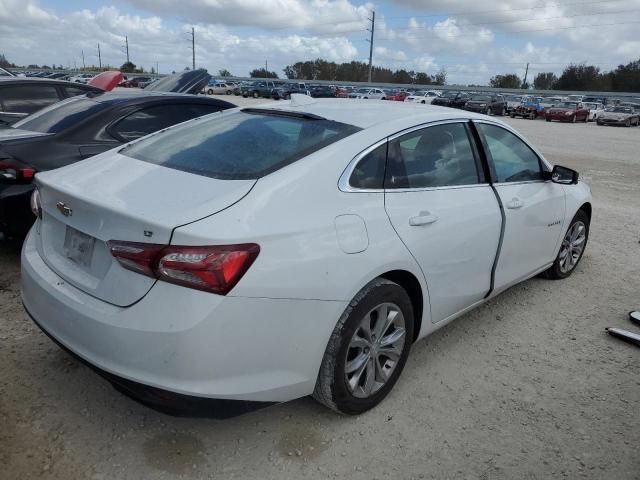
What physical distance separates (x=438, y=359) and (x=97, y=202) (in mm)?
2209

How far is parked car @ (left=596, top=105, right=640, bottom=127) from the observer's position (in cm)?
3275

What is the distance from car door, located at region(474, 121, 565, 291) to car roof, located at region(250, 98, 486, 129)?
35 cm

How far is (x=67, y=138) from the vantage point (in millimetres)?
4457

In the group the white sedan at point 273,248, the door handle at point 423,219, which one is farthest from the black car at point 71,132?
the door handle at point 423,219

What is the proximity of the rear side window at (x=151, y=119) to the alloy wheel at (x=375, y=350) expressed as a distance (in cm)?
331

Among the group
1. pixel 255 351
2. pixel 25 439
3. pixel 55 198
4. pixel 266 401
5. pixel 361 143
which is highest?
pixel 361 143

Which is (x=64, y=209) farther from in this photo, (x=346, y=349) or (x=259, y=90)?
(x=259, y=90)

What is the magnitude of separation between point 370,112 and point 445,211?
2.38 ft

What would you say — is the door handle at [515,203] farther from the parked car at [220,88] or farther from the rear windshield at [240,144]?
the parked car at [220,88]

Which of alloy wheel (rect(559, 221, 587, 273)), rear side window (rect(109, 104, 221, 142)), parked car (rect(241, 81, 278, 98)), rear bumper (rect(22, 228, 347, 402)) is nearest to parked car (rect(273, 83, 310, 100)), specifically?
parked car (rect(241, 81, 278, 98))

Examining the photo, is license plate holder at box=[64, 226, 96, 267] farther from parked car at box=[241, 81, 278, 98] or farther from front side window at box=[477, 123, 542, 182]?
parked car at box=[241, 81, 278, 98]

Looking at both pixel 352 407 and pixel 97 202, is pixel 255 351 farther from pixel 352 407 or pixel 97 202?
pixel 97 202

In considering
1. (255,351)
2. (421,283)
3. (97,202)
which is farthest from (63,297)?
(421,283)

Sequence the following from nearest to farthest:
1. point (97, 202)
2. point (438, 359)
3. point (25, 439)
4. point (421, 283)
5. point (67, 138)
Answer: point (97, 202)
point (25, 439)
point (421, 283)
point (438, 359)
point (67, 138)
